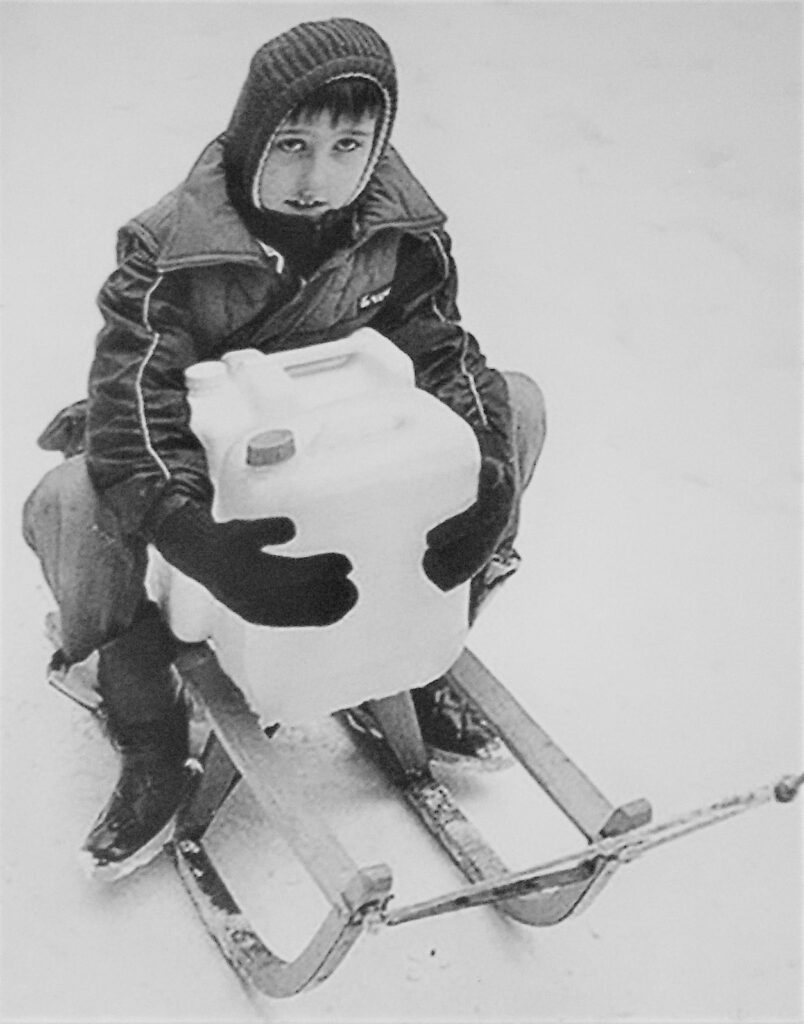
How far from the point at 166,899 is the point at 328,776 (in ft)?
0.54

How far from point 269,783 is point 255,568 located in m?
0.16

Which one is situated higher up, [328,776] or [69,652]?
[69,652]

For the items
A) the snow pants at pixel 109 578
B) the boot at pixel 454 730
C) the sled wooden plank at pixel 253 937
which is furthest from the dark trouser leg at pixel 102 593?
the boot at pixel 454 730

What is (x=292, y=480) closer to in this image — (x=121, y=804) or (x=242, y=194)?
(x=242, y=194)

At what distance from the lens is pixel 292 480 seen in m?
0.98

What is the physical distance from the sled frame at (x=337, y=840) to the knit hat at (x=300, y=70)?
37cm

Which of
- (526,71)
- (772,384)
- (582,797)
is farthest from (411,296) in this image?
(526,71)

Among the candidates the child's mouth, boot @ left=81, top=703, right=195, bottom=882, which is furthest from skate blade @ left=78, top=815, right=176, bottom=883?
the child's mouth

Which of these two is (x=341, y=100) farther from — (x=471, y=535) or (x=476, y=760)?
(x=476, y=760)

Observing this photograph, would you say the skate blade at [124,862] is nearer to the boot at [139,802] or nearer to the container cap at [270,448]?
the boot at [139,802]

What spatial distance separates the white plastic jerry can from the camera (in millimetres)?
990

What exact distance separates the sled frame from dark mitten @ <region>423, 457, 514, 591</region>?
13cm

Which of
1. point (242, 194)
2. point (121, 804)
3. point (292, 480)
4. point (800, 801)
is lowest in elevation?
point (800, 801)

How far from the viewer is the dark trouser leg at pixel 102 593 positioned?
1.11 meters
